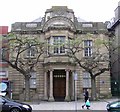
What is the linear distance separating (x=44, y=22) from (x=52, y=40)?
3.32 metres

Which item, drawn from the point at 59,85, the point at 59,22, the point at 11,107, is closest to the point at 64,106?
the point at 11,107

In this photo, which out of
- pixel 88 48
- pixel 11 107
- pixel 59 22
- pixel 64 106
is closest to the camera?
pixel 11 107

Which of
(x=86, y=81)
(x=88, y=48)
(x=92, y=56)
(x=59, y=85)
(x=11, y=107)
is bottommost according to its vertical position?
(x=11, y=107)

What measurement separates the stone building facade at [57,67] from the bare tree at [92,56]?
3.50 feet

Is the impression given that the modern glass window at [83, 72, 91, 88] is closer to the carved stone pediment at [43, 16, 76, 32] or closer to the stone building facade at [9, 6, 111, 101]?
the stone building facade at [9, 6, 111, 101]

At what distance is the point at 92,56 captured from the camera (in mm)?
36375

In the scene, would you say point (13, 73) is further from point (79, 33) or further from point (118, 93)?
point (118, 93)

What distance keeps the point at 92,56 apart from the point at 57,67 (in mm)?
4317

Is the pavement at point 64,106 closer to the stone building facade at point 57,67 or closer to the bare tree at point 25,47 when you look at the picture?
the bare tree at point 25,47

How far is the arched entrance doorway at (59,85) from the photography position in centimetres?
3838

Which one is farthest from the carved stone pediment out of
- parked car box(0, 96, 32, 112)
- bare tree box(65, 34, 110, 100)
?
parked car box(0, 96, 32, 112)

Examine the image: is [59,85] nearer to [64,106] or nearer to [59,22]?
[59,22]

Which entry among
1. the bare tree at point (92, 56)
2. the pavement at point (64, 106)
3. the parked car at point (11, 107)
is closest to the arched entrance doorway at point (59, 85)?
the bare tree at point (92, 56)

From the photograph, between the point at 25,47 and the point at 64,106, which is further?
the point at 25,47
